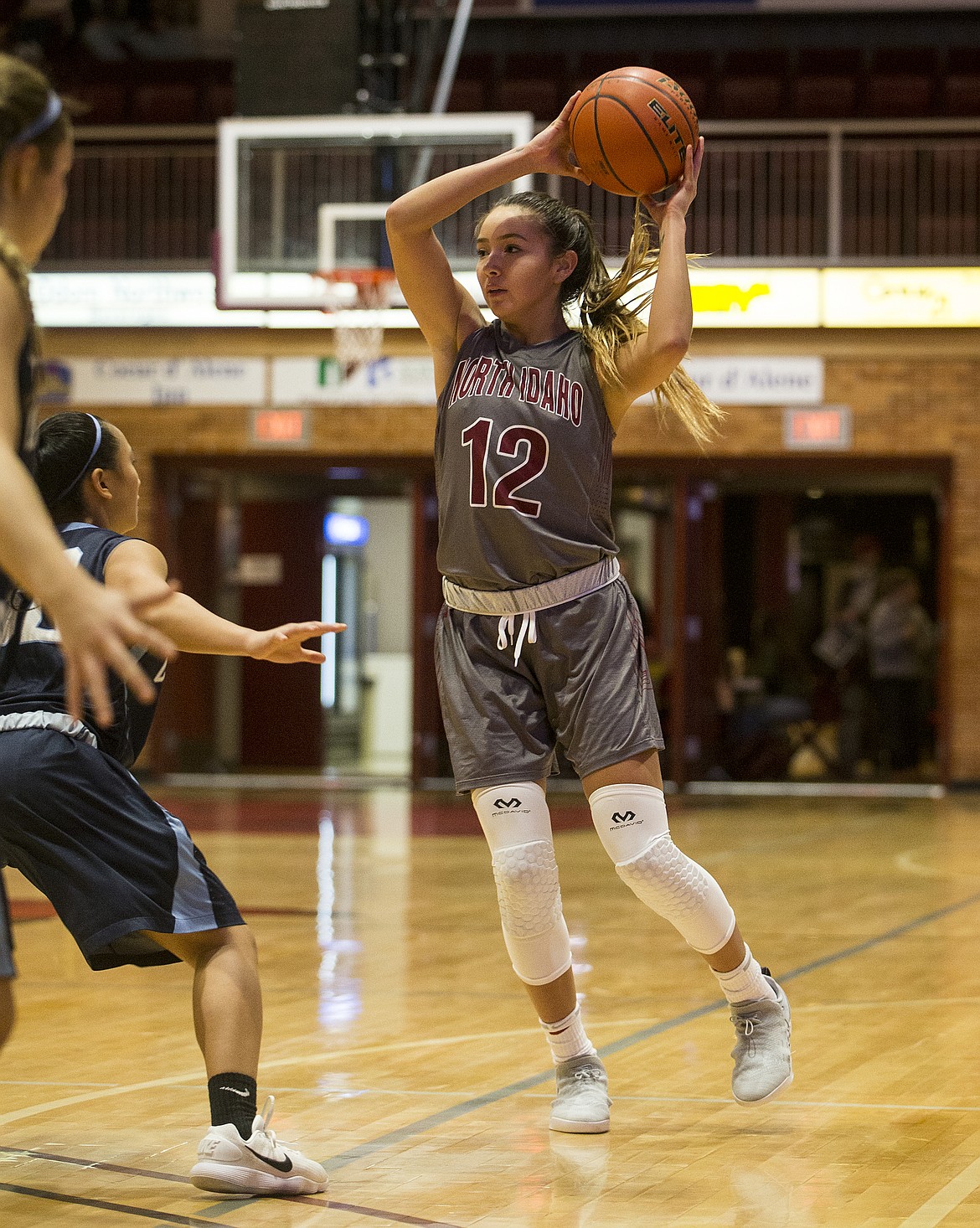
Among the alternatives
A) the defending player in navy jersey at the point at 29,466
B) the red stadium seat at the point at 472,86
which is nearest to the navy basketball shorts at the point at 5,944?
the defending player in navy jersey at the point at 29,466

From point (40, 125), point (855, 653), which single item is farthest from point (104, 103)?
point (40, 125)

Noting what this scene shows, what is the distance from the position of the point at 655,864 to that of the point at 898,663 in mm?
11065

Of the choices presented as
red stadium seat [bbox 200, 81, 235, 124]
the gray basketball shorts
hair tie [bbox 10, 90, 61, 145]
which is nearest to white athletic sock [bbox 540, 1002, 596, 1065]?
the gray basketball shorts

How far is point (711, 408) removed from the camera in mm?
3465

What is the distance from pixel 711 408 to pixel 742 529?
12161 mm

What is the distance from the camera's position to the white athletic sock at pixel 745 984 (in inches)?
135

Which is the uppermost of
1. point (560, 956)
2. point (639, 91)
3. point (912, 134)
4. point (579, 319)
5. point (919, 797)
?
point (912, 134)

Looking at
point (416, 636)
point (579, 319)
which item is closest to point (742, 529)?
point (416, 636)

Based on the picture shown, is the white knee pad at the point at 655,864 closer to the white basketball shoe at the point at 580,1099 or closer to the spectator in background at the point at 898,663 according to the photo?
the white basketball shoe at the point at 580,1099

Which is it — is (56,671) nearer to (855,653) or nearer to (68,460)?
(68,460)

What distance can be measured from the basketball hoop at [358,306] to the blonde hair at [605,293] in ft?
23.0

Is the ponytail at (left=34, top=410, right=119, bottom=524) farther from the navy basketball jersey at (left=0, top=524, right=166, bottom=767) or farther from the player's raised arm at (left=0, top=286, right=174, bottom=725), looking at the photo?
the player's raised arm at (left=0, top=286, right=174, bottom=725)

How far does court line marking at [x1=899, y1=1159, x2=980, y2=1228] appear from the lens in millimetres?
2691

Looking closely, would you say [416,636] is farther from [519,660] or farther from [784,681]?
[519,660]
